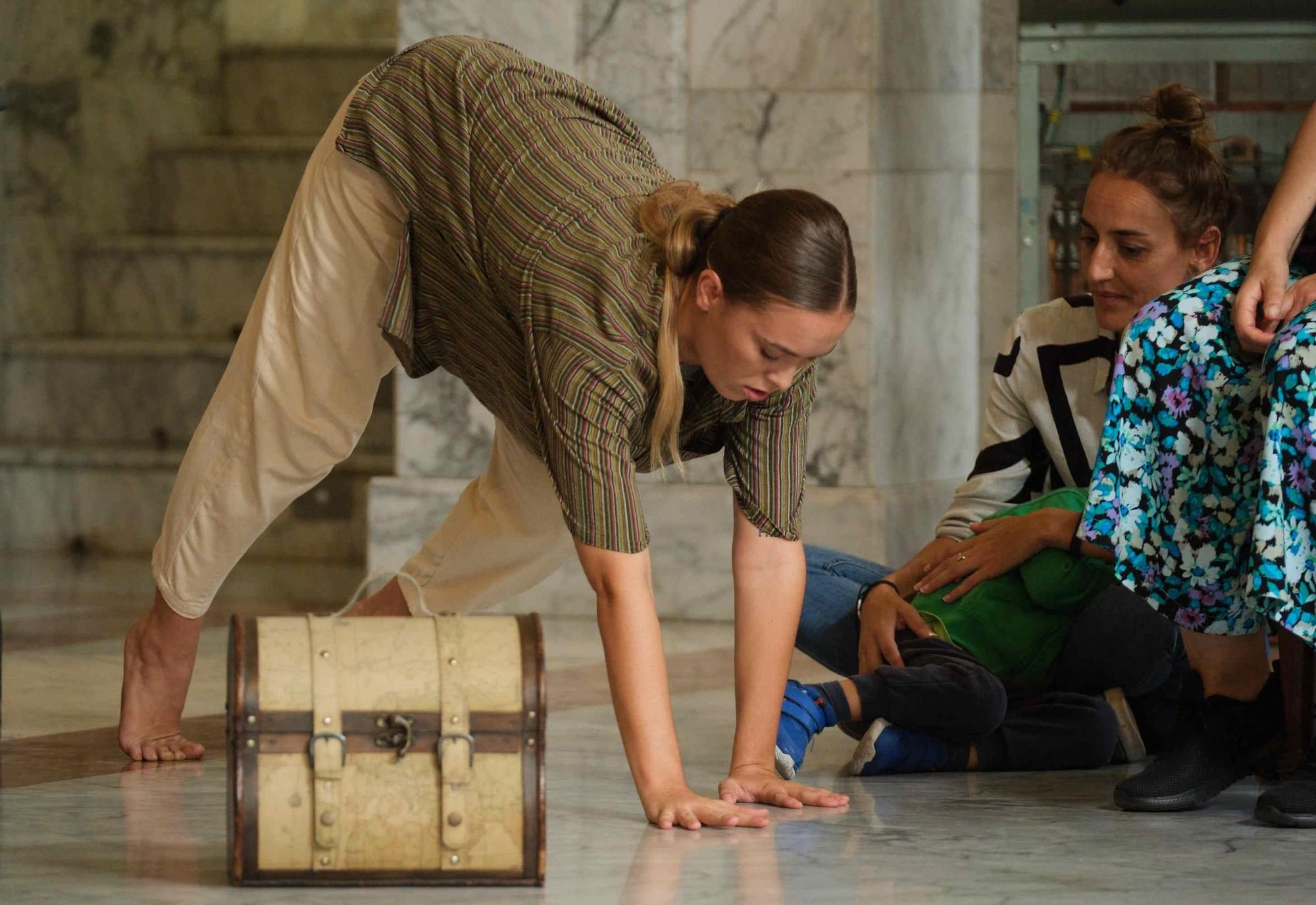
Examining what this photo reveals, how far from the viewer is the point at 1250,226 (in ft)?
19.1

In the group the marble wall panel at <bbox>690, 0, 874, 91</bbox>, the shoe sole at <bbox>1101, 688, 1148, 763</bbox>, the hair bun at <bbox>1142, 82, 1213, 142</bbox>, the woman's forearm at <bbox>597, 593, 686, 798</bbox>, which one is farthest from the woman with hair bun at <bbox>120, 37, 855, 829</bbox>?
the marble wall panel at <bbox>690, 0, 874, 91</bbox>

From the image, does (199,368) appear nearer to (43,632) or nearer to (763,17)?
(43,632)

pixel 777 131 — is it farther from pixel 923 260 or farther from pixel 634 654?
pixel 634 654

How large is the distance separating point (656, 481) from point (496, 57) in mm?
2227

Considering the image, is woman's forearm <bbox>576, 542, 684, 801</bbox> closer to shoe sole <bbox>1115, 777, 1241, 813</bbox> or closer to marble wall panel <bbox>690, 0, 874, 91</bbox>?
shoe sole <bbox>1115, 777, 1241, 813</bbox>

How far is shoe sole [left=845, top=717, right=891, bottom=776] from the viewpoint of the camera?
2.94 m

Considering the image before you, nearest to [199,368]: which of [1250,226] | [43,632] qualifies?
[43,632]

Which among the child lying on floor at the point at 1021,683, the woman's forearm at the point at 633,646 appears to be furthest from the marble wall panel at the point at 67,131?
the woman's forearm at the point at 633,646

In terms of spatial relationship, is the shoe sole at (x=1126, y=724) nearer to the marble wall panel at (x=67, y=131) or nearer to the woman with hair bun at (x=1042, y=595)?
the woman with hair bun at (x=1042, y=595)

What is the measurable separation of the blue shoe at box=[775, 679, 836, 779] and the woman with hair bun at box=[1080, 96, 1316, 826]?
0.44 m

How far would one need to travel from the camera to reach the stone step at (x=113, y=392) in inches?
280

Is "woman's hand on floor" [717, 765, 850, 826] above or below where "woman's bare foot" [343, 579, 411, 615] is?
below

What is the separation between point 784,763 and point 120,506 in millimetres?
4577

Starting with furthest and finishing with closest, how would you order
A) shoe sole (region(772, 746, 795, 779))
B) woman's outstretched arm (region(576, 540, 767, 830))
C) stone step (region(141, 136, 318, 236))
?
stone step (region(141, 136, 318, 236)) → shoe sole (region(772, 746, 795, 779)) → woman's outstretched arm (region(576, 540, 767, 830))
